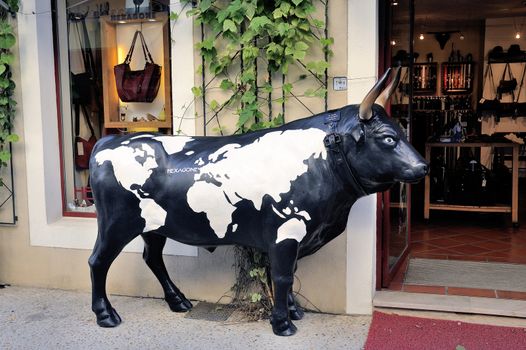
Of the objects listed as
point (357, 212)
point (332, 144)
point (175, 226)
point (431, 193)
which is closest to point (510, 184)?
point (431, 193)

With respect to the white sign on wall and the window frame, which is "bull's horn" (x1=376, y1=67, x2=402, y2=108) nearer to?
the window frame

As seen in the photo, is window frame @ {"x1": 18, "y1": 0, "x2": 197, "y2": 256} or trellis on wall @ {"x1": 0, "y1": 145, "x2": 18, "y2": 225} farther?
trellis on wall @ {"x1": 0, "y1": 145, "x2": 18, "y2": 225}

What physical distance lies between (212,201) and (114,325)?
1.15m

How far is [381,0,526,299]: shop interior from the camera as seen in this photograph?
4453 mm

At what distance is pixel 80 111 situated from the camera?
4.77 meters

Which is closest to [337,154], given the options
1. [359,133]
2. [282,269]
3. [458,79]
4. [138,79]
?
[359,133]

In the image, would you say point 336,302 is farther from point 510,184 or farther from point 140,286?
point 510,184

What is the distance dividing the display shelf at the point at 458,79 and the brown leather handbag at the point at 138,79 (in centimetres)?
785

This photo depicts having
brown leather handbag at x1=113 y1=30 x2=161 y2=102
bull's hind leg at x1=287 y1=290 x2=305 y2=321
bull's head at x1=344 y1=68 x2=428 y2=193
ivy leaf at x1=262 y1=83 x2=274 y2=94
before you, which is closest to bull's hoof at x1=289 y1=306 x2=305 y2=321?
bull's hind leg at x1=287 y1=290 x2=305 y2=321

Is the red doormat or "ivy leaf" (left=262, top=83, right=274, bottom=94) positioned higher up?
"ivy leaf" (left=262, top=83, right=274, bottom=94)

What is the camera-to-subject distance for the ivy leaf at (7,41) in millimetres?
Answer: 4285

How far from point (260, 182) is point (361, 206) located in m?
0.87

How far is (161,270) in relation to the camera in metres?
3.89

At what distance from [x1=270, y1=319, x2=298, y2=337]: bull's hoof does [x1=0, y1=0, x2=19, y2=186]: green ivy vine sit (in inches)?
99.5
